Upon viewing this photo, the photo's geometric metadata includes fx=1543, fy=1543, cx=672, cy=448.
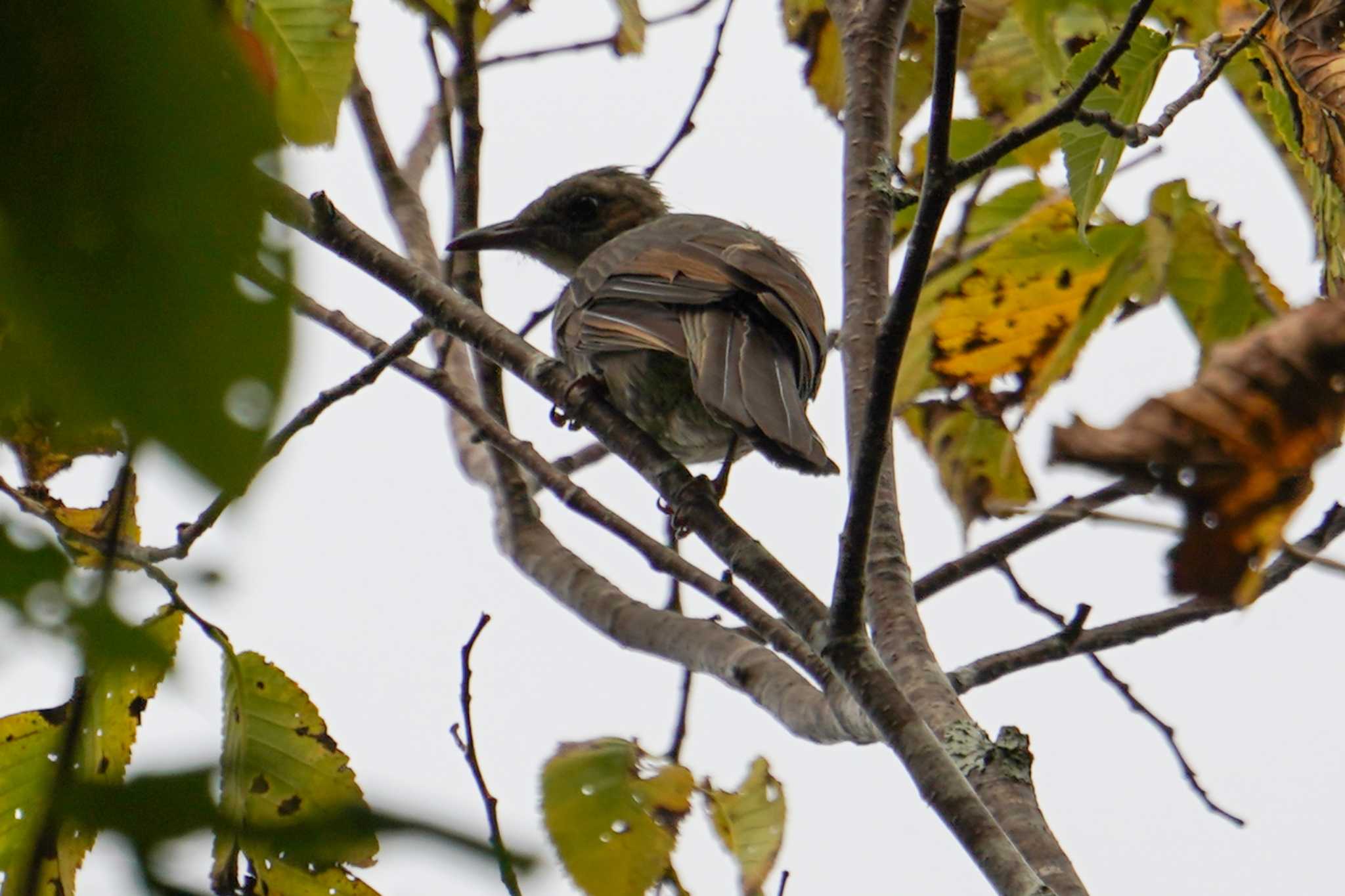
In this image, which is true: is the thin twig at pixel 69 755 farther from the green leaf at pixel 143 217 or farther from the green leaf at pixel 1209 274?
the green leaf at pixel 1209 274

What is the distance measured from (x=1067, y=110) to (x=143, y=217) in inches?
81.3

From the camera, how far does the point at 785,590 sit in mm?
2973

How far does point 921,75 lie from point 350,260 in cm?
187

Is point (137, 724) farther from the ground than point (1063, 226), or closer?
closer

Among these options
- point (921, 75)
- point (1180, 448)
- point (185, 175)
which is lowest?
point (185, 175)

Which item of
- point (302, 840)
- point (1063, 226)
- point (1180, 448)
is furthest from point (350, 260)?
point (302, 840)

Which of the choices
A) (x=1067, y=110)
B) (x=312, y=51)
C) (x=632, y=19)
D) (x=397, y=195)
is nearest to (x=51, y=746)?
(x=312, y=51)

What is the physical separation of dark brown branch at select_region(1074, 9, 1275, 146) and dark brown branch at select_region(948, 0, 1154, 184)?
0.79ft

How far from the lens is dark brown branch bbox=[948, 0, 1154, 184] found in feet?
7.89

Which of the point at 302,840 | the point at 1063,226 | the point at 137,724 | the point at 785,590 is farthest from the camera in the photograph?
the point at 1063,226

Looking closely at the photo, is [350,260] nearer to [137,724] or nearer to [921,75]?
[137,724]

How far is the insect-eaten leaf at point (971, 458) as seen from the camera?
3.51 metres

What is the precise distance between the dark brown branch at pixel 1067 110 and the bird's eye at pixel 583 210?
160 inches

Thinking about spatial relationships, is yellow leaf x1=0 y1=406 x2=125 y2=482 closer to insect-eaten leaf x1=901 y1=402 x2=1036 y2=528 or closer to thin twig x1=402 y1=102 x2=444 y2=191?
insect-eaten leaf x1=901 y1=402 x2=1036 y2=528
